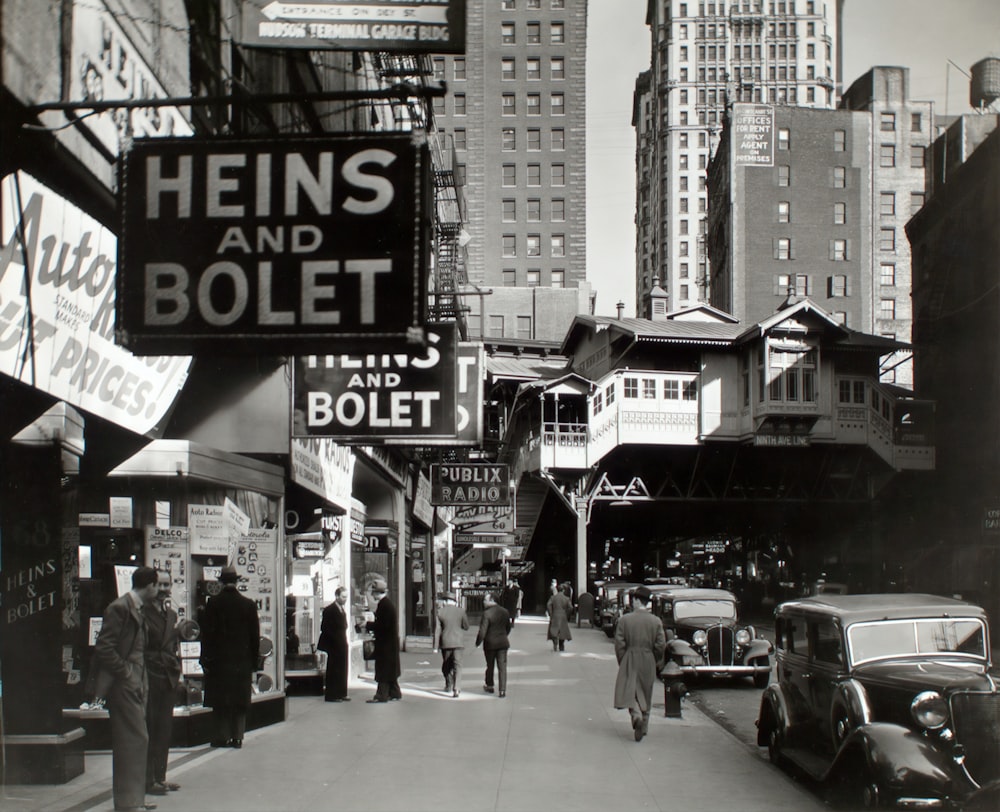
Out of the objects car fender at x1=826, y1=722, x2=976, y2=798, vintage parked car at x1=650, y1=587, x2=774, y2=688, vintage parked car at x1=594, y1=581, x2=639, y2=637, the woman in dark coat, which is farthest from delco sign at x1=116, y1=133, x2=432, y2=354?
vintage parked car at x1=594, y1=581, x2=639, y2=637

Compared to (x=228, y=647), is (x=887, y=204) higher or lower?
higher

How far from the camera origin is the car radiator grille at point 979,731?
8469 mm

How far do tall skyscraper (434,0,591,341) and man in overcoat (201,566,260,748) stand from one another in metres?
78.2

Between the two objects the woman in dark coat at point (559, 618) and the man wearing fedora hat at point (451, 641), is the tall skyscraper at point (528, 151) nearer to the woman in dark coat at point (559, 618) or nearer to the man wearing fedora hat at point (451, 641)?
the woman in dark coat at point (559, 618)

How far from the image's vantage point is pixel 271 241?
8211 millimetres

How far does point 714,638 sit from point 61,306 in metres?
14.9

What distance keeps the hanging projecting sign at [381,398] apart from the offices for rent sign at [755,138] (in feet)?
258

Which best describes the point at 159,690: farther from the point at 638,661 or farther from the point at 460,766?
the point at 638,661

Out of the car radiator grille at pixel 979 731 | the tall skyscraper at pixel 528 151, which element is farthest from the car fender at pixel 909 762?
the tall skyscraper at pixel 528 151

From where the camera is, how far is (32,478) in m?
9.53

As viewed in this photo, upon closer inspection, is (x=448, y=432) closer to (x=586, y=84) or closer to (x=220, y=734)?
(x=220, y=734)

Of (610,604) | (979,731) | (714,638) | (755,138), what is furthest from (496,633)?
(755,138)

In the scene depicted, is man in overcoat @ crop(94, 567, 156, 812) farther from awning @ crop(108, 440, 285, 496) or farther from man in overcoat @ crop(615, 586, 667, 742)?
man in overcoat @ crop(615, 586, 667, 742)

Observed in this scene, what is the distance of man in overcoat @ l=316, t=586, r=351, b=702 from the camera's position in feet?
54.4
